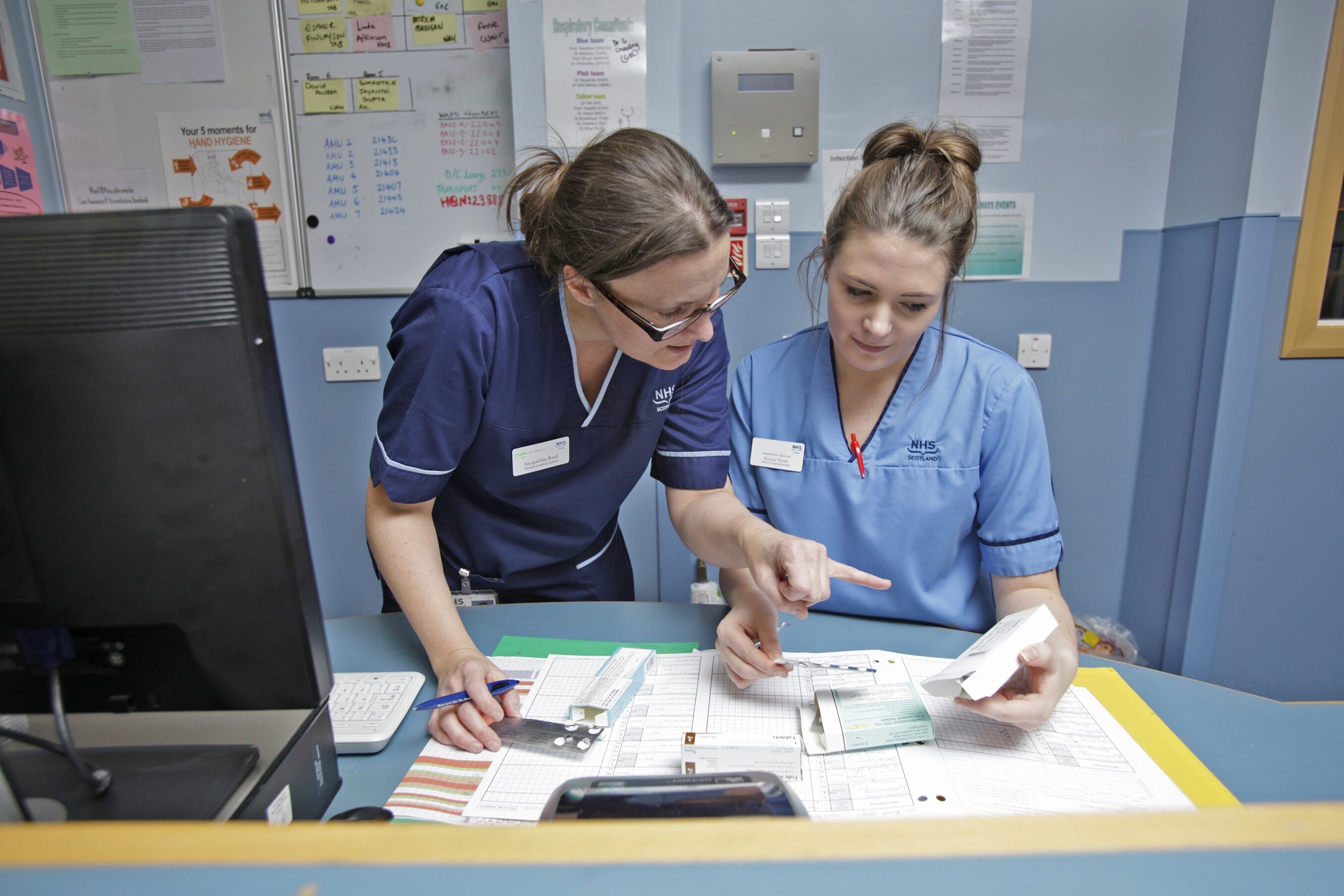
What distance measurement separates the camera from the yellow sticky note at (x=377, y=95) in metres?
2.09

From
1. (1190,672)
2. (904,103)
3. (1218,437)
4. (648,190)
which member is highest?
(904,103)

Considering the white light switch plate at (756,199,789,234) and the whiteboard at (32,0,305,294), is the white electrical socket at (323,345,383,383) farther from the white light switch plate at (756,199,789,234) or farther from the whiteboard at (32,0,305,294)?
the white light switch plate at (756,199,789,234)

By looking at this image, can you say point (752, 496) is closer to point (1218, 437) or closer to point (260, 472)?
point (260, 472)

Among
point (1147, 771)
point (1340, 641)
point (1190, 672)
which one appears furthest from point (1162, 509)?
point (1147, 771)

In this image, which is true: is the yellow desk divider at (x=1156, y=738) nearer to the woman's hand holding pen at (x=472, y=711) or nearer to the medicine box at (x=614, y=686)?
the medicine box at (x=614, y=686)

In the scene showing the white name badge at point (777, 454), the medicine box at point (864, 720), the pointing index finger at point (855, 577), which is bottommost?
the medicine box at point (864, 720)

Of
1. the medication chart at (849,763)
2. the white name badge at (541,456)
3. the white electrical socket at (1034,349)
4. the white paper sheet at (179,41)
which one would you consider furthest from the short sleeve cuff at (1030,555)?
the white paper sheet at (179,41)

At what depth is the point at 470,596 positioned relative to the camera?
3.87ft

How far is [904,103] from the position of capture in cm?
207

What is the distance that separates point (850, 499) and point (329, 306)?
177 cm

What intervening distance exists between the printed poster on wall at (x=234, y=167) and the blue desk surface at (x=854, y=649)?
5.17ft

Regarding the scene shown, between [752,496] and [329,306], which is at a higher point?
[329,306]

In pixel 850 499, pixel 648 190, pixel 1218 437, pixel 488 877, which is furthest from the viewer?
pixel 1218 437

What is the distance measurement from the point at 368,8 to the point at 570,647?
2027 mm
